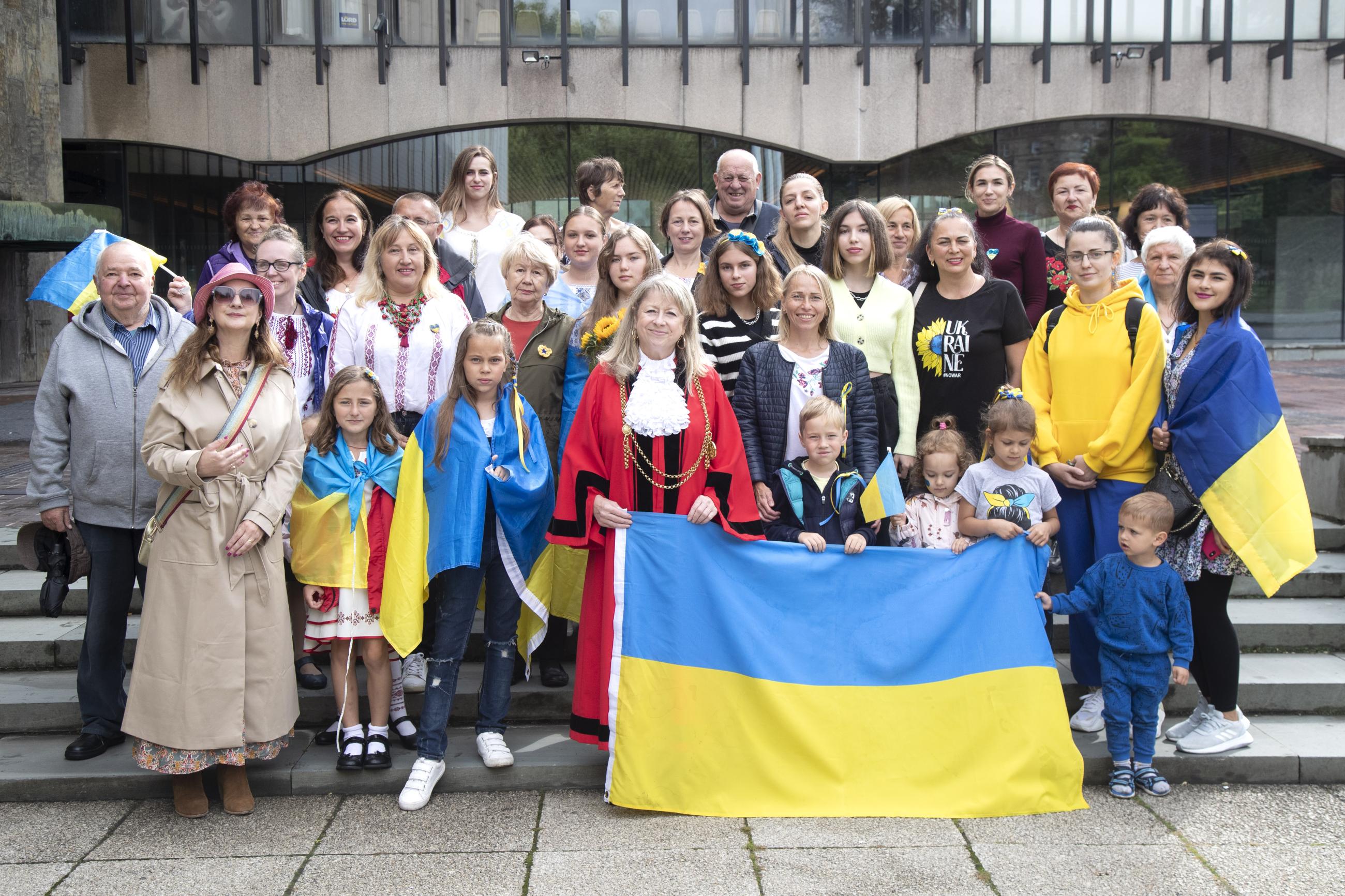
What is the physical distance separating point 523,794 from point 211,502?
165 cm

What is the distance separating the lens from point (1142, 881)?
11.8ft

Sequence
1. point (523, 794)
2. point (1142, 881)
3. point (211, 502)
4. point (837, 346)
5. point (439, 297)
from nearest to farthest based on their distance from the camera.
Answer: point (1142, 881) < point (211, 502) < point (523, 794) < point (837, 346) < point (439, 297)

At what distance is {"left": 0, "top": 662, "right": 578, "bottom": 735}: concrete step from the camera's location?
4.87 metres

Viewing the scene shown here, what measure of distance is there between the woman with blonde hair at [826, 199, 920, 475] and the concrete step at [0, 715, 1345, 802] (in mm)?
1547

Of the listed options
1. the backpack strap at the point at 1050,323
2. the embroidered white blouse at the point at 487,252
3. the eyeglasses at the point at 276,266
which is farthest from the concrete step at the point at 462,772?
the embroidered white blouse at the point at 487,252

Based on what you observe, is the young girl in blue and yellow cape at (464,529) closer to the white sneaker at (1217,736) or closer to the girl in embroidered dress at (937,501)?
the girl in embroidered dress at (937,501)

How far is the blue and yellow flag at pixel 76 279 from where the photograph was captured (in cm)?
459

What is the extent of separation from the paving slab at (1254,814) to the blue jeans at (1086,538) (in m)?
0.62

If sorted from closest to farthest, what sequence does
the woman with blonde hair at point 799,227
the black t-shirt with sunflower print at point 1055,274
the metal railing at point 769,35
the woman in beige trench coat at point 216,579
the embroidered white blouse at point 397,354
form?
the woman in beige trench coat at point 216,579, the embroidered white blouse at point 397,354, the woman with blonde hair at point 799,227, the black t-shirt with sunflower print at point 1055,274, the metal railing at point 769,35

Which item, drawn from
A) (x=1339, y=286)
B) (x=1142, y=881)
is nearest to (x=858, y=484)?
(x=1142, y=881)

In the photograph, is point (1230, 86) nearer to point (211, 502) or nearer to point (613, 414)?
point (613, 414)

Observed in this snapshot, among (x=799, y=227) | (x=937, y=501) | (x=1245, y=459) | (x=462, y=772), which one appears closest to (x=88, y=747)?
(x=462, y=772)

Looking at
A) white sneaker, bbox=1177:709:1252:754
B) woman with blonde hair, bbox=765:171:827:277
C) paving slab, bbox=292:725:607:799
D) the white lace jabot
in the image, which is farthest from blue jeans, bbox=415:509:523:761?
white sneaker, bbox=1177:709:1252:754

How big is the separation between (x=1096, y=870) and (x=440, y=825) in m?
2.31
